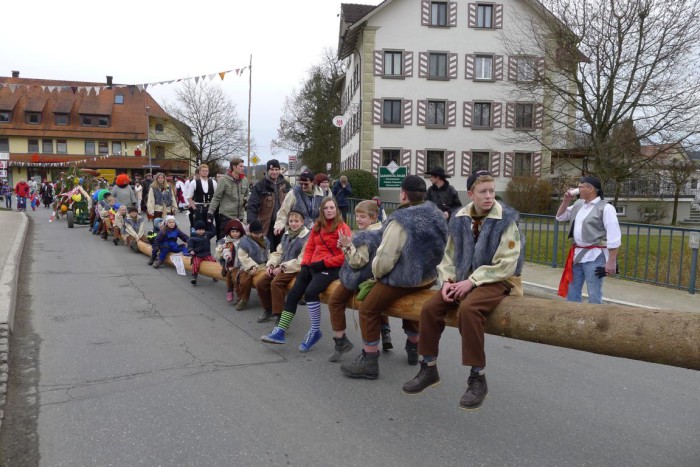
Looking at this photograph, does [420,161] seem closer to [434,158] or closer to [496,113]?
[434,158]

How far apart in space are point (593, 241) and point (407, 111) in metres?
31.6

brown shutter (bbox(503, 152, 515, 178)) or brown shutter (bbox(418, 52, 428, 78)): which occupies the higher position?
brown shutter (bbox(418, 52, 428, 78))

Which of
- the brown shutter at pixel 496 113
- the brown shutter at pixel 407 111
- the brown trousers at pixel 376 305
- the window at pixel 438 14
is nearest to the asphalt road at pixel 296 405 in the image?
the brown trousers at pixel 376 305

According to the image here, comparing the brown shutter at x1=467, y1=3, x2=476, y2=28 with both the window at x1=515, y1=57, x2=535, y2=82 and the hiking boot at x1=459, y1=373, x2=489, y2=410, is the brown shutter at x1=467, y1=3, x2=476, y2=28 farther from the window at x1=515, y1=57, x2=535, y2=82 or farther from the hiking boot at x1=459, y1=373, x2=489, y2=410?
the hiking boot at x1=459, y1=373, x2=489, y2=410

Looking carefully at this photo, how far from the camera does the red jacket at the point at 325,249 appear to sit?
601 cm

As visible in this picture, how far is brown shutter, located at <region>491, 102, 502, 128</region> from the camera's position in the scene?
37.3 meters

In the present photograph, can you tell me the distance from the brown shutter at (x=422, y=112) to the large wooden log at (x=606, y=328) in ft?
112

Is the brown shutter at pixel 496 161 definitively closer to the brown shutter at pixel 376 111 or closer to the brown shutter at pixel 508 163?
the brown shutter at pixel 508 163

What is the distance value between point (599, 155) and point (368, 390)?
21.0 meters

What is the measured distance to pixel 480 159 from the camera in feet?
125

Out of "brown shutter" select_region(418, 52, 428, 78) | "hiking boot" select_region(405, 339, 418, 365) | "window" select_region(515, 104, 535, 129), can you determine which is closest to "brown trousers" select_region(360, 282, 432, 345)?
"hiking boot" select_region(405, 339, 418, 365)

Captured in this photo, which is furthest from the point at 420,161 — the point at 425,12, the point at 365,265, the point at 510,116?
the point at 365,265

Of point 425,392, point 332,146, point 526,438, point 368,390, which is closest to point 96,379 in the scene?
point 368,390

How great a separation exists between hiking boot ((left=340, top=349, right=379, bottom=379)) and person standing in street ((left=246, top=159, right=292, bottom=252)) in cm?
451
